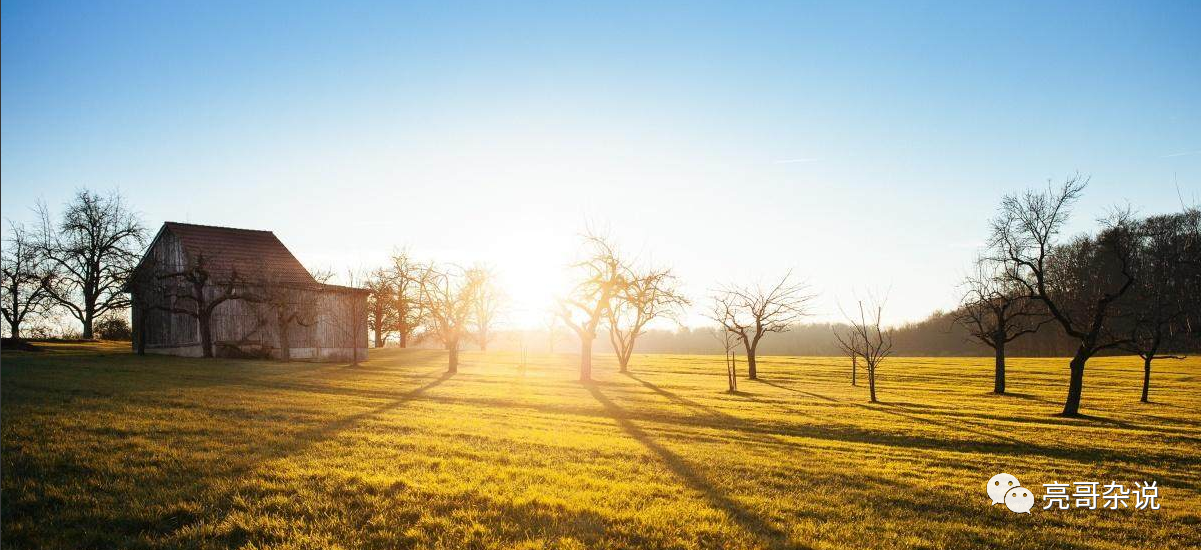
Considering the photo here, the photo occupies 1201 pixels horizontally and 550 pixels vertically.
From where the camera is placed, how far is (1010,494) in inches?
436

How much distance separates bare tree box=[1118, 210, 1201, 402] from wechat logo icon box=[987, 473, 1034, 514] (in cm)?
2594

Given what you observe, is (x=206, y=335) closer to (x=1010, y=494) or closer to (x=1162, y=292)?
(x=1010, y=494)

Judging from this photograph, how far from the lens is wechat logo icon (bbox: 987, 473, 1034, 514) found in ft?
34.2

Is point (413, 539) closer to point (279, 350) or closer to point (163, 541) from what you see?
point (163, 541)

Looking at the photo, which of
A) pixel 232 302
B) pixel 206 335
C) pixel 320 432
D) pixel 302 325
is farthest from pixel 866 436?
pixel 232 302

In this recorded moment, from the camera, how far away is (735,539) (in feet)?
25.2

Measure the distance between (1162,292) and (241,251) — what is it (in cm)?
7183

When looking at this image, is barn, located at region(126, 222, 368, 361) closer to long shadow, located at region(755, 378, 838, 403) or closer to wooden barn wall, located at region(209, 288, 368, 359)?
wooden barn wall, located at region(209, 288, 368, 359)

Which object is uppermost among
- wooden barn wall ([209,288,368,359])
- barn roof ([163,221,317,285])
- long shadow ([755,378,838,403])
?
barn roof ([163,221,317,285])

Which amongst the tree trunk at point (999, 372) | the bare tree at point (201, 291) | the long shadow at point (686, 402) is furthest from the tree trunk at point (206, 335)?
the tree trunk at point (999, 372)

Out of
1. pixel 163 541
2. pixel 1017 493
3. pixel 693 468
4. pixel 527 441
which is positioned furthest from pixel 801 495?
pixel 163 541

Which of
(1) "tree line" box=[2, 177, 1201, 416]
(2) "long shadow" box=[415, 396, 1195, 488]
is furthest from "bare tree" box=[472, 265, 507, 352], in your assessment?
(2) "long shadow" box=[415, 396, 1195, 488]

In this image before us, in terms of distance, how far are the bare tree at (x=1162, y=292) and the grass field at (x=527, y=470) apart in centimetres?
976

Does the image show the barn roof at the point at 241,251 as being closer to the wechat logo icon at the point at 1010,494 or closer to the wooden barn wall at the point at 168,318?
the wooden barn wall at the point at 168,318
